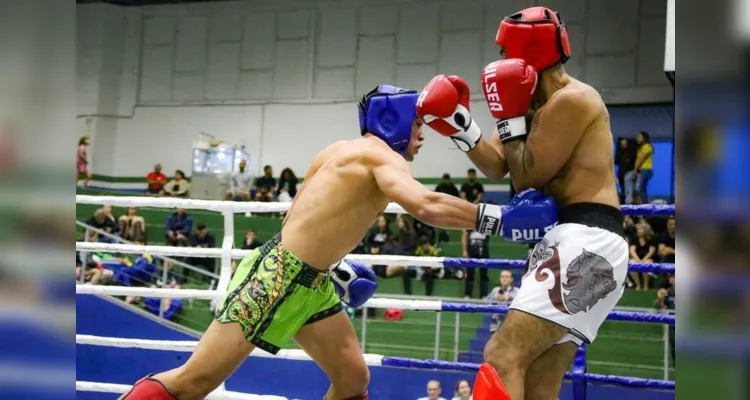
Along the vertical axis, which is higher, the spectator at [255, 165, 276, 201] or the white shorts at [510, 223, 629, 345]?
the spectator at [255, 165, 276, 201]

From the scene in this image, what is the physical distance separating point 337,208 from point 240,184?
1018 cm

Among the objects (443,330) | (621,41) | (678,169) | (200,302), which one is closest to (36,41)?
(678,169)

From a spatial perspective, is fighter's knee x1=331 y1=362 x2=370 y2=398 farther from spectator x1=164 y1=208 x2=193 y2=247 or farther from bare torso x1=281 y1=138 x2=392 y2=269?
spectator x1=164 y1=208 x2=193 y2=247

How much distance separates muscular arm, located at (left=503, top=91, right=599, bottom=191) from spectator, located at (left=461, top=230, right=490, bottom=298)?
544 centimetres

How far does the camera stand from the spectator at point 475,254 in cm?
781

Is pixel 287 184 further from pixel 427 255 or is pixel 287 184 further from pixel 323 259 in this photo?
pixel 323 259

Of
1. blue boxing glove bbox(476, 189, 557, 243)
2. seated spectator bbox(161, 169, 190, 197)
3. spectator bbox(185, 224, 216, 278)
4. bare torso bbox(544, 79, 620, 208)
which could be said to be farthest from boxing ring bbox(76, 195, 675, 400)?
seated spectator bbox(161, 169, 190, 197)

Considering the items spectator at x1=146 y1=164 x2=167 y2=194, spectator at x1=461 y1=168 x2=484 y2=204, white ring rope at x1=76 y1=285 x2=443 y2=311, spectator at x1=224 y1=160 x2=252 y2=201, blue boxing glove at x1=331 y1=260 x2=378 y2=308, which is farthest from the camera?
spectator at x1=146 y1=164 x2=167 y2=194

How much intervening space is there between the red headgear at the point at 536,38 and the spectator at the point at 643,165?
758 cm

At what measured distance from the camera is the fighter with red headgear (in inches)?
82.4

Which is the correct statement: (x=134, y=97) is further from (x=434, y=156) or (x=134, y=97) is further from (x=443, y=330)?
(x=443, y=330)

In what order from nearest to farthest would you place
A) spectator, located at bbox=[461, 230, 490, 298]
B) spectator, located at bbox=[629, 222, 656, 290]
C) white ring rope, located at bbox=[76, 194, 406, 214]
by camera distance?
white ring rope, located at bbox=[76, 194, 406, 214]
spectator, located at bbox=[629, 222, 656, 290]
spectator, located at bbox=[461, 230, 490, 298]

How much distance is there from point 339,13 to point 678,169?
488 inches

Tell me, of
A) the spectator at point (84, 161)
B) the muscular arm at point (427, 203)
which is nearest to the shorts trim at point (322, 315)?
the muscular arm at point (427, 203)
